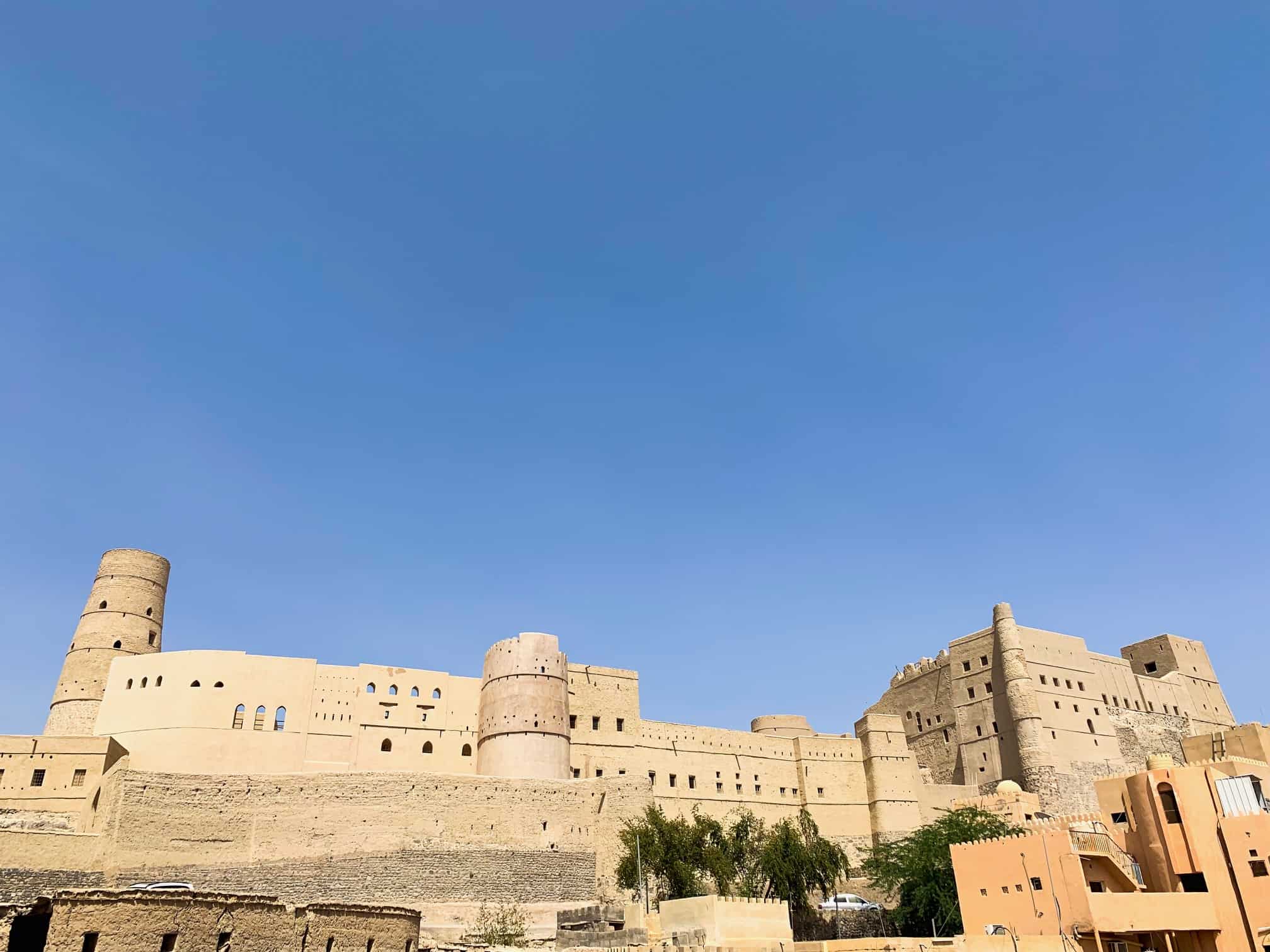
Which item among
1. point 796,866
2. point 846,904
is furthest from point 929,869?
point 796,866

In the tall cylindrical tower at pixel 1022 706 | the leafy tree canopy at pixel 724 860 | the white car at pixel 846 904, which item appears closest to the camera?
the leafy tree canopy at pixel 724 860

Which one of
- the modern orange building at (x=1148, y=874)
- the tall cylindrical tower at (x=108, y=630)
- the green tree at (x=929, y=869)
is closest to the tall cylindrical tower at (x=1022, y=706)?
the green tree at (x=929, y=869)

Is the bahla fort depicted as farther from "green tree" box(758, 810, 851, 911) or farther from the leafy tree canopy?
"green tree" box(758, 810, 851, 911)

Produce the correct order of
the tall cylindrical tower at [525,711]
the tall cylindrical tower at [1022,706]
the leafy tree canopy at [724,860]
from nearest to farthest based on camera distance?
the leafy tree canopy at [724,860]
the tall cylindrical tower at [525,711]
the tall cylindrical tower at [1022,706]

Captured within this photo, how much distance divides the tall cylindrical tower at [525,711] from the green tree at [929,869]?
1326 centimetres

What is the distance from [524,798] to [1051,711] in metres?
30.1

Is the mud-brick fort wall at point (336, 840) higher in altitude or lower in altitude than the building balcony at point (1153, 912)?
higher

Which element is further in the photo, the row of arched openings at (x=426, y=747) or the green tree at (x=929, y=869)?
the row of arched openings at (x=426, y=747)

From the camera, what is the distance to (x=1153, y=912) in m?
25.5

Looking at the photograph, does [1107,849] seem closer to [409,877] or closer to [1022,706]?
[409,877]

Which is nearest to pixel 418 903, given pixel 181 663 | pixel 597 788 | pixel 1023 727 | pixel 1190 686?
pixel 597 788

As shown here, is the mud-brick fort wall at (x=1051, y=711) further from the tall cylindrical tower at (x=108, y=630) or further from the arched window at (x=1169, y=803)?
the tall cylindrical tower at (x=108, y=630)

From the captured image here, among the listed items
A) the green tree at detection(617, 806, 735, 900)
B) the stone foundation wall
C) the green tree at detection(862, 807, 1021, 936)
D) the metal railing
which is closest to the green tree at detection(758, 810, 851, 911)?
the green tree at detection(617, 806, 735, 900)

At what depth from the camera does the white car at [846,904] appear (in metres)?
37.0
